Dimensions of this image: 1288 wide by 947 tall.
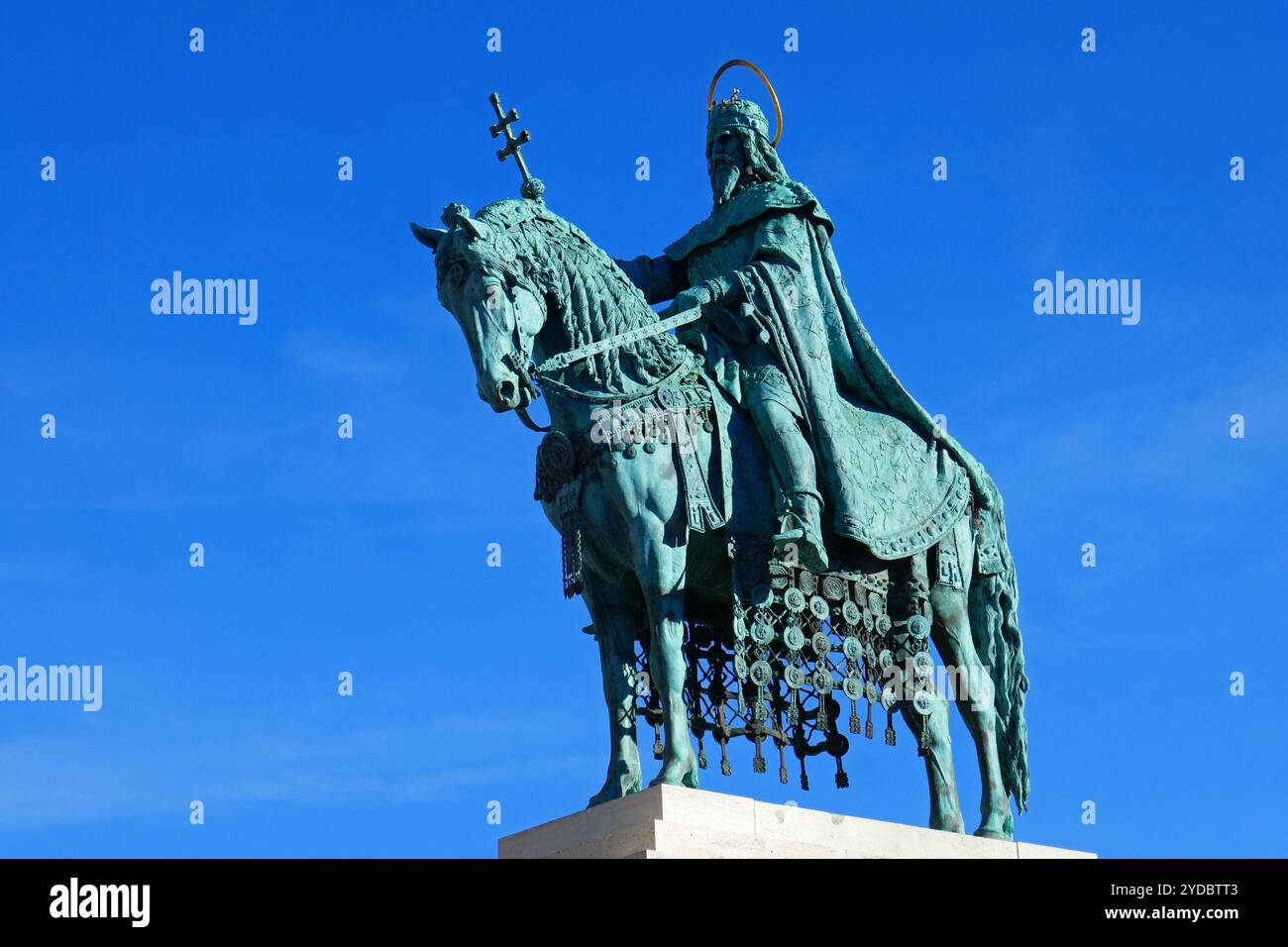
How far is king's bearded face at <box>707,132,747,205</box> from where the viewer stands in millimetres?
20031

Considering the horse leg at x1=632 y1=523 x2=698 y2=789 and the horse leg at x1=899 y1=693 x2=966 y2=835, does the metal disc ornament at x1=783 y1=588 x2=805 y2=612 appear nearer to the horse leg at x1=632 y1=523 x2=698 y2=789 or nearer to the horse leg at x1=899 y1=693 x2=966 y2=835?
the horse leg at x1=632 y1=523 x2=698 y2=789

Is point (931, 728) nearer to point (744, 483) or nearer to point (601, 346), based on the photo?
point (744, 483)

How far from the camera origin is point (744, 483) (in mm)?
18281

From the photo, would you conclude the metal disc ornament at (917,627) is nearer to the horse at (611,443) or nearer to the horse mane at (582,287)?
the horse at (611,443)

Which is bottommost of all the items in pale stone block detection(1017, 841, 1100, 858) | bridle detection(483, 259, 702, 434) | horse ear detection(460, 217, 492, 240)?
pale stone block detection(1017, 841, 1100, 858)

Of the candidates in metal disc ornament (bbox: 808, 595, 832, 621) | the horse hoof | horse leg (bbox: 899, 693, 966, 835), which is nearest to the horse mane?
metal disc ornament (bbox: 808, 595, 832, 621)

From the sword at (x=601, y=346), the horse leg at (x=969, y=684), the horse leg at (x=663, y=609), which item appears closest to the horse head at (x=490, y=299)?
the sword at (x=601, y=346)

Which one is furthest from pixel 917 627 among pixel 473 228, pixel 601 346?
pixel 473 228

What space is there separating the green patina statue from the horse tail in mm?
19
